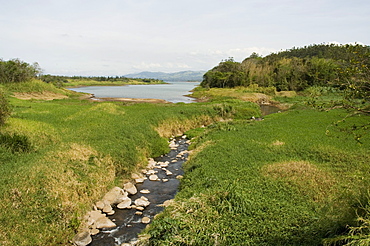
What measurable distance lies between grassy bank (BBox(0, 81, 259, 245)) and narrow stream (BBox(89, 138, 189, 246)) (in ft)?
3.86

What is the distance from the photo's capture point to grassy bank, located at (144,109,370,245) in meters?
6.89

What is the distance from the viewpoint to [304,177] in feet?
35.0

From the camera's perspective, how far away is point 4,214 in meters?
7.89

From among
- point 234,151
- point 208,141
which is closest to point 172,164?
point 208,141

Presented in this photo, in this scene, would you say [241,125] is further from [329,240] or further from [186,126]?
[329,240]

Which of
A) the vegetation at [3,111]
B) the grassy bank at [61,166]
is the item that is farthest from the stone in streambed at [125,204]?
the vegetation at [3,111]

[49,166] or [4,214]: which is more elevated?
[49,166]

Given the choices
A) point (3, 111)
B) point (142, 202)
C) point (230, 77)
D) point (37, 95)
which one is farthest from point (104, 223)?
point (230, 77)

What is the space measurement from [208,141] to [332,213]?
1196 cm

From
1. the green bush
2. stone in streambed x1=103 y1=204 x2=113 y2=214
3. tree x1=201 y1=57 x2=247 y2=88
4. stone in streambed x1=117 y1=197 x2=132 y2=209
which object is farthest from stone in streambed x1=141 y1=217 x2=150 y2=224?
tree x1=201 y1=57 x2=247 y2=88

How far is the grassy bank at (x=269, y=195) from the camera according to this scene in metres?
6.89

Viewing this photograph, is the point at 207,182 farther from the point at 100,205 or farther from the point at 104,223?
the point at 100,205

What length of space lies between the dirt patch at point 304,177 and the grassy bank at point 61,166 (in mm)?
8426

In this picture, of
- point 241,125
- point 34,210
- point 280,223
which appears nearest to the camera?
point 280,223
